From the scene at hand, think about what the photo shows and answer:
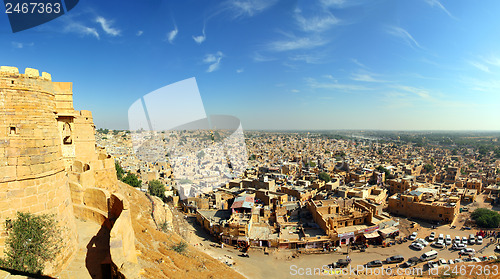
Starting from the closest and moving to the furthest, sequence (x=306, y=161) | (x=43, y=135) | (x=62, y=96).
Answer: (x=43, y=135) < (x=62, y=96) < (x=306, y=161)

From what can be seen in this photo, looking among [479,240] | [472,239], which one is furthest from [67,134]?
[479,240]

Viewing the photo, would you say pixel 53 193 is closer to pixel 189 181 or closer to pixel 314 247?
pixel 314 247

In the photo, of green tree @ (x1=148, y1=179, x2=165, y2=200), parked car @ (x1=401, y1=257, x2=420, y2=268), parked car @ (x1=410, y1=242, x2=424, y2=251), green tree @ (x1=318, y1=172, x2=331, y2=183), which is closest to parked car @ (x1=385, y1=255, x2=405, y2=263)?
parked car @ (x1=401, y1=257, x2=420, y2=268)

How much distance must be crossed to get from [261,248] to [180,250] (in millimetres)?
7908

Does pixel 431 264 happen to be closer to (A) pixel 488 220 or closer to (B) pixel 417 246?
(B) pixel 417 246

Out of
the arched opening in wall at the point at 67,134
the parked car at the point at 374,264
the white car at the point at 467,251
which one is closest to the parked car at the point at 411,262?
the parked car at the point at 374,264

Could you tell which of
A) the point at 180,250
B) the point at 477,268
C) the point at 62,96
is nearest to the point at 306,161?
the point at 477,268

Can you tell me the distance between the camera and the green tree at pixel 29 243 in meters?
3.62

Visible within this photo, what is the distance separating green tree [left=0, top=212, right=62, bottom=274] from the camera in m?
3.62

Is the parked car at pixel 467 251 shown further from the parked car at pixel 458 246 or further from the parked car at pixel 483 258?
the parked car at pixel 483 258

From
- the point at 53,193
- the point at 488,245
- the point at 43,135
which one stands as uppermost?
the point at 43,135

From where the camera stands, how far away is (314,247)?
1714 centimetres

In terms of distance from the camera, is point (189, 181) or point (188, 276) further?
point (189, 181)

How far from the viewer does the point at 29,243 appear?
12.1 feet
